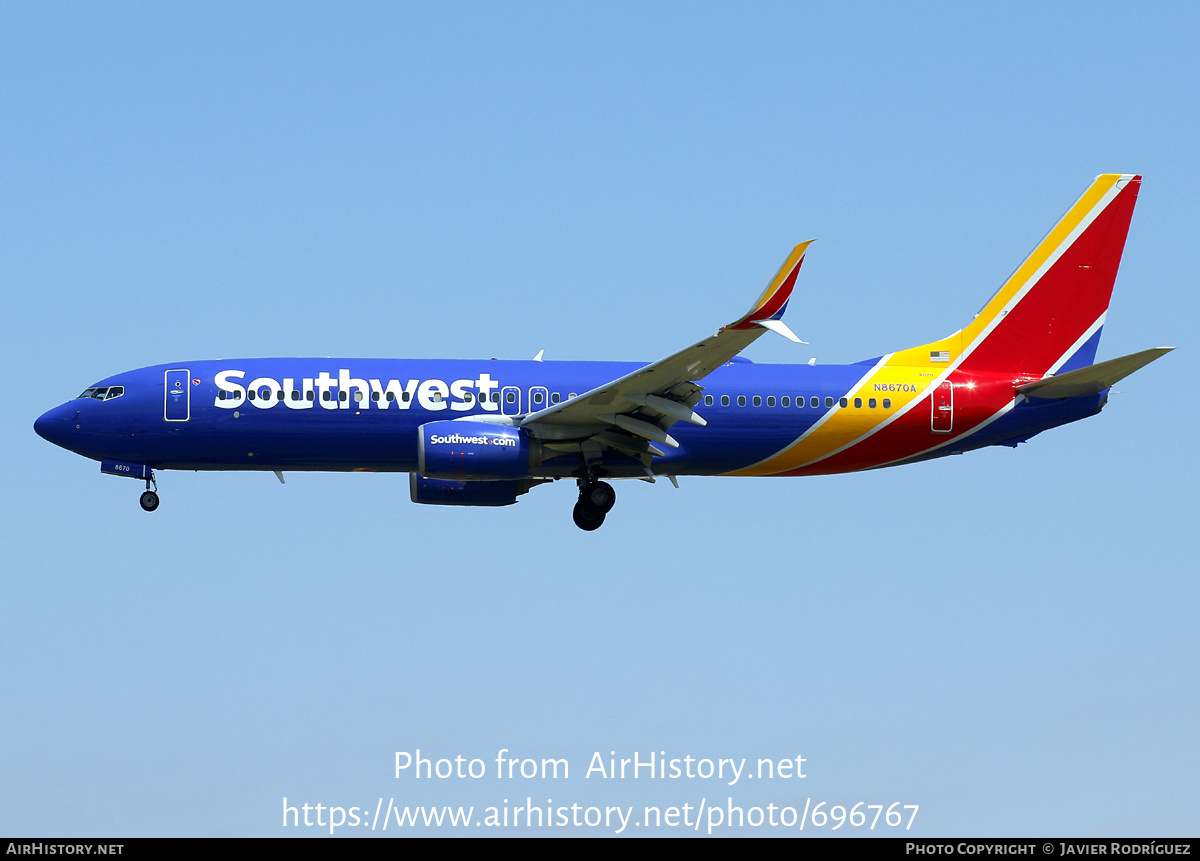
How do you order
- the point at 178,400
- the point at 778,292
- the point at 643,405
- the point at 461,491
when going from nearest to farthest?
the point at 778,292
the point at 643,405
the point at 178,400
the point at 461,491

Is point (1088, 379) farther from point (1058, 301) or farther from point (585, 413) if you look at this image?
point (585, 413)

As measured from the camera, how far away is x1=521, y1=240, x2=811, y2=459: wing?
3562 centimetres

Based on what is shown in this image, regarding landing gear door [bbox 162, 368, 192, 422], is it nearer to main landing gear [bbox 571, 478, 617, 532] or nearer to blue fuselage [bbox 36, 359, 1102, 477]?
blue fuselage [bbox 36, 359, 1102, 477]

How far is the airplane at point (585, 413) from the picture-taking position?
126 feet

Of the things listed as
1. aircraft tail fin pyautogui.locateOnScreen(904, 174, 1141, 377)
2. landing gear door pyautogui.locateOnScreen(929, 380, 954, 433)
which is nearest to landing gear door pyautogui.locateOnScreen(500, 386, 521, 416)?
aircraft tail fin pyautogui.locateOnScreen(904, 174, 1141, 377)

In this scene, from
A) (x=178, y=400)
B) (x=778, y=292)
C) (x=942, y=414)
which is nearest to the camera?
(x=778, y=292)

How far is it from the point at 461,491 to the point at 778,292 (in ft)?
39.2

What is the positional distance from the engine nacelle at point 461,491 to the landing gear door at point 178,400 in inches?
229

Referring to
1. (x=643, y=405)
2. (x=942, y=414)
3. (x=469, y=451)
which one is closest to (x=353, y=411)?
(x=469, y=451)

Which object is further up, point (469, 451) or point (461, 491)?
point (469, 451)

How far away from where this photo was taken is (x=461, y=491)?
42094 mm

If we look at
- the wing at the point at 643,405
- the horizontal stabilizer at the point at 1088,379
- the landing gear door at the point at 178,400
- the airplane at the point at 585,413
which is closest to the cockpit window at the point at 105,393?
the airplane at the point at 585,413

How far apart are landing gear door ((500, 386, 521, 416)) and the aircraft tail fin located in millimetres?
10240

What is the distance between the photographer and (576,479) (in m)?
40.8
